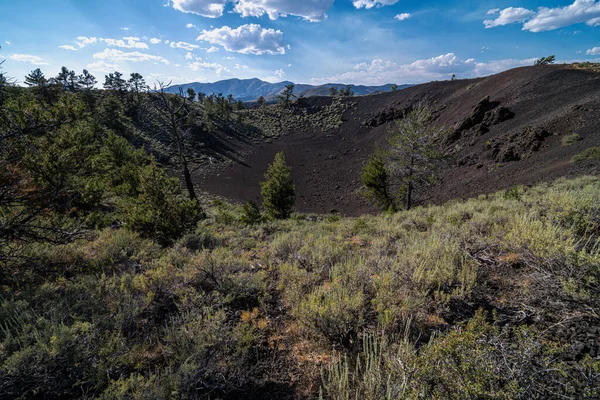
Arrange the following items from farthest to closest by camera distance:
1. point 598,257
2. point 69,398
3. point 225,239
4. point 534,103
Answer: point 534,103 → point 225,239 → point 598,257 → point 69,398

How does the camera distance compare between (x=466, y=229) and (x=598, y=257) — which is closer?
(x=598, y=257)

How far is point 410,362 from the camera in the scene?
→ 2.11 metres

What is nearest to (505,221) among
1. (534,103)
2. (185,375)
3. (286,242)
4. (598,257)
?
(598,257)

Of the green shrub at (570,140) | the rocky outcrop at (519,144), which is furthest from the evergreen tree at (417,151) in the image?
the green shrub at (570,140)

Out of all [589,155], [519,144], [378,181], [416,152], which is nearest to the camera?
[416,152]

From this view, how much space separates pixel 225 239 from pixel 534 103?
33546mm

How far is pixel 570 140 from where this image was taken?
59.6 feet

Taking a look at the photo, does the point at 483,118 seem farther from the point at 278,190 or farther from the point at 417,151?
the point at 278,190

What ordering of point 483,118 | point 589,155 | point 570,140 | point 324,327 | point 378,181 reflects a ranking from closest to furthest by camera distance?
point 324,327, point 589,155, point 378,181, point 570,140, point 483,118

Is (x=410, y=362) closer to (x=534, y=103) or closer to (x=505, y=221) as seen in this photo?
(x=505, y=221)

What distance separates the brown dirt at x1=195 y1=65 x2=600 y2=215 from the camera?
19.1m

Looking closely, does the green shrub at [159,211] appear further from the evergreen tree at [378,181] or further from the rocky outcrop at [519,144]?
the rocky outcrop at [519,144]

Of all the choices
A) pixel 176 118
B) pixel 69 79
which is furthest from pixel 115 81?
pixel 176 118

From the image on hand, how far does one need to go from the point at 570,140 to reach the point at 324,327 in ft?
81.9
